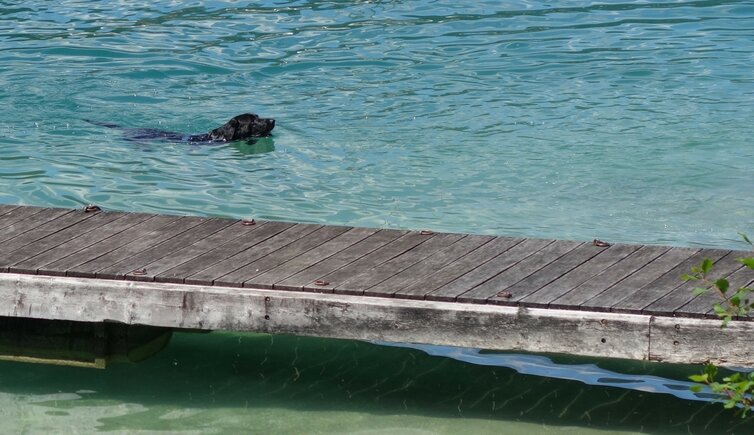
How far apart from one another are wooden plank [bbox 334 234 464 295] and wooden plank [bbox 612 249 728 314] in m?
1.19

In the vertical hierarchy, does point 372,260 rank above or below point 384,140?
above

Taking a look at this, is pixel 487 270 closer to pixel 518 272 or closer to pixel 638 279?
pixel 518 272

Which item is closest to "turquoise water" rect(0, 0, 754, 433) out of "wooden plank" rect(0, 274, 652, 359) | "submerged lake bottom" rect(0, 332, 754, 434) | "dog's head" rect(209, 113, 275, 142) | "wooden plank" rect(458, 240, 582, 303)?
"submerged lake bottom" rect(0, 332, 754, 434)

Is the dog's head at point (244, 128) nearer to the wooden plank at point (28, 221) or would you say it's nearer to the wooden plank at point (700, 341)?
the wooden plank at point (28, 221)

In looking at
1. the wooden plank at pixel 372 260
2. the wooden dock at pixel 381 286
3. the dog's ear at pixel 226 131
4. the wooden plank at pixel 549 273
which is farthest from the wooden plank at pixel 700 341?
the dog's ear at pixel 226 131

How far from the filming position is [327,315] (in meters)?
5.91

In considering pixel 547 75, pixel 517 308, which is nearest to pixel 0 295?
pixel 517 308

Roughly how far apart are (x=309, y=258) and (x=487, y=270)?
967mm

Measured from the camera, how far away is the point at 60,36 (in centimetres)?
1681

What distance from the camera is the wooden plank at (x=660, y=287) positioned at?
568 cm

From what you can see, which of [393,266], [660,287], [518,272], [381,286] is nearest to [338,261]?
[393,266]

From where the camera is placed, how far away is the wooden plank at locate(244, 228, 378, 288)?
20.0 feet

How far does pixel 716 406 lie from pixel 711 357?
704 mm

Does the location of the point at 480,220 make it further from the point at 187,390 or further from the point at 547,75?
the point at 547,75
